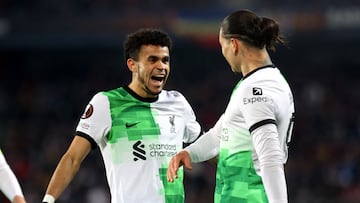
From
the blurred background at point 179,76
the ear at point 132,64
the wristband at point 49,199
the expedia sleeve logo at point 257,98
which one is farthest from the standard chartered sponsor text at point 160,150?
the blurred background at point 179,76

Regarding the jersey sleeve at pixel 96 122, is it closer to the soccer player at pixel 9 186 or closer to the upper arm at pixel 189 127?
the upper arm at pixel 189 127

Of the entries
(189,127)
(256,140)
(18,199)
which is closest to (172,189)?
(189,127)

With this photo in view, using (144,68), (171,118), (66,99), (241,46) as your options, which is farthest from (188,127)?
(66,99)

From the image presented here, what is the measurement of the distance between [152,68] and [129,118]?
341 millimetres

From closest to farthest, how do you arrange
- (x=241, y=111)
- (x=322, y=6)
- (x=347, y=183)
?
(x=241, y=111) < (x=347, y=183) < (x=322, y=6)

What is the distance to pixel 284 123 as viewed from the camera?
4688 mm

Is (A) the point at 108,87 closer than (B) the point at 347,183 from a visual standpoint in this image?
No

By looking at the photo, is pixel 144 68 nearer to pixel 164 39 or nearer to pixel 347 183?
pixel 164 39

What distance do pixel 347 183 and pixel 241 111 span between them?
36.8 feet

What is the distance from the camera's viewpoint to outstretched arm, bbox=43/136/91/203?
541 centimetres

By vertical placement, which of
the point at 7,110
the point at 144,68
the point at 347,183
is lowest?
the point at 347,183

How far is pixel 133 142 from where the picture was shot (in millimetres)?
5598

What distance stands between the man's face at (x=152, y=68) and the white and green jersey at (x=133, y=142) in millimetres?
113

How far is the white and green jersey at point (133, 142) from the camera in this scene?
18.1 ft
